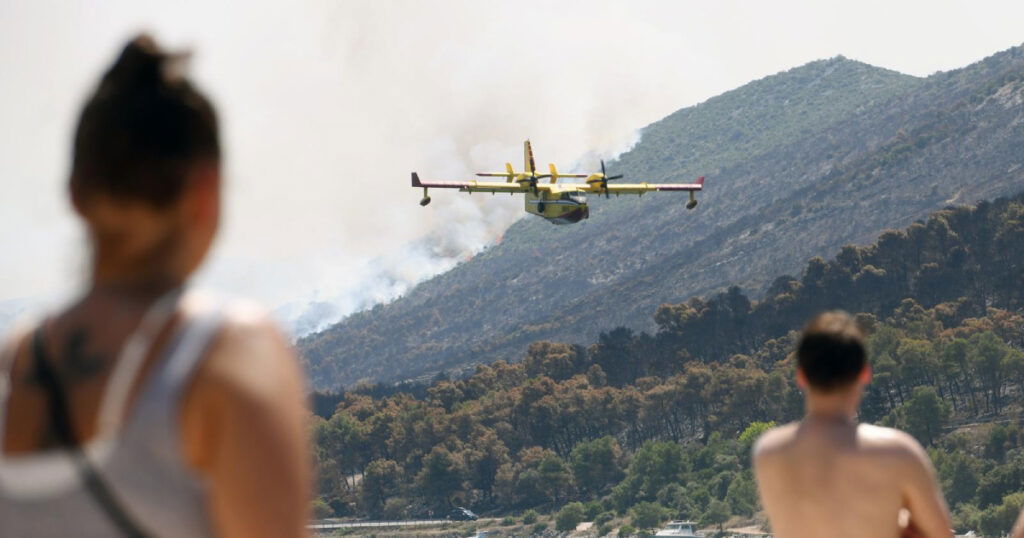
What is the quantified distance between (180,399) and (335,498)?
178889mm

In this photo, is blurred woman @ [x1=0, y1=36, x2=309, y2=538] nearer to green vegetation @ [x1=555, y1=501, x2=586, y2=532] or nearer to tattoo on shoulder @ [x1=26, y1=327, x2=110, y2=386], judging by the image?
tattoo on shoulder @ [x1=26, y1=327, x2=110, y2=386]

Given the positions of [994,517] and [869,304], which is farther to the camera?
[869,304]

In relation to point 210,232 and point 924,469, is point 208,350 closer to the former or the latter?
point 210,232

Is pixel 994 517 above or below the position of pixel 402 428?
below

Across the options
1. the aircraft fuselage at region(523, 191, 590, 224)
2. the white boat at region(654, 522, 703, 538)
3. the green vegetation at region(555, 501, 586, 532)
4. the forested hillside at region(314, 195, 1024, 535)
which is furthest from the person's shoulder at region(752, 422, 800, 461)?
the green vegetation at region(555, 501, 586, 532)

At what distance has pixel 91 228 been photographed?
132 inches

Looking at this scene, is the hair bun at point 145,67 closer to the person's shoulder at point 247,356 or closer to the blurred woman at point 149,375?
the blurred woman at point 149,375

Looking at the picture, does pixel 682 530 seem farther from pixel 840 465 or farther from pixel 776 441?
pixel 840 465

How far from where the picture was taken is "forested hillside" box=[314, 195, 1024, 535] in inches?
5285

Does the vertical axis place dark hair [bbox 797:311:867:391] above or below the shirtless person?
above

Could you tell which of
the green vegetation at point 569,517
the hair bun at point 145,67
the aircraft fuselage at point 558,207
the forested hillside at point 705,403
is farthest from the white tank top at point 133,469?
the green vegetation at point 569,517

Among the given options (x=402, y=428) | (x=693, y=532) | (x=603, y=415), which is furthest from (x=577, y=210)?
Result: (x=402, y=428)

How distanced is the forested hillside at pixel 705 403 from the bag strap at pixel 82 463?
388 ft

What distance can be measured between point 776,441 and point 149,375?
13.4 ft
